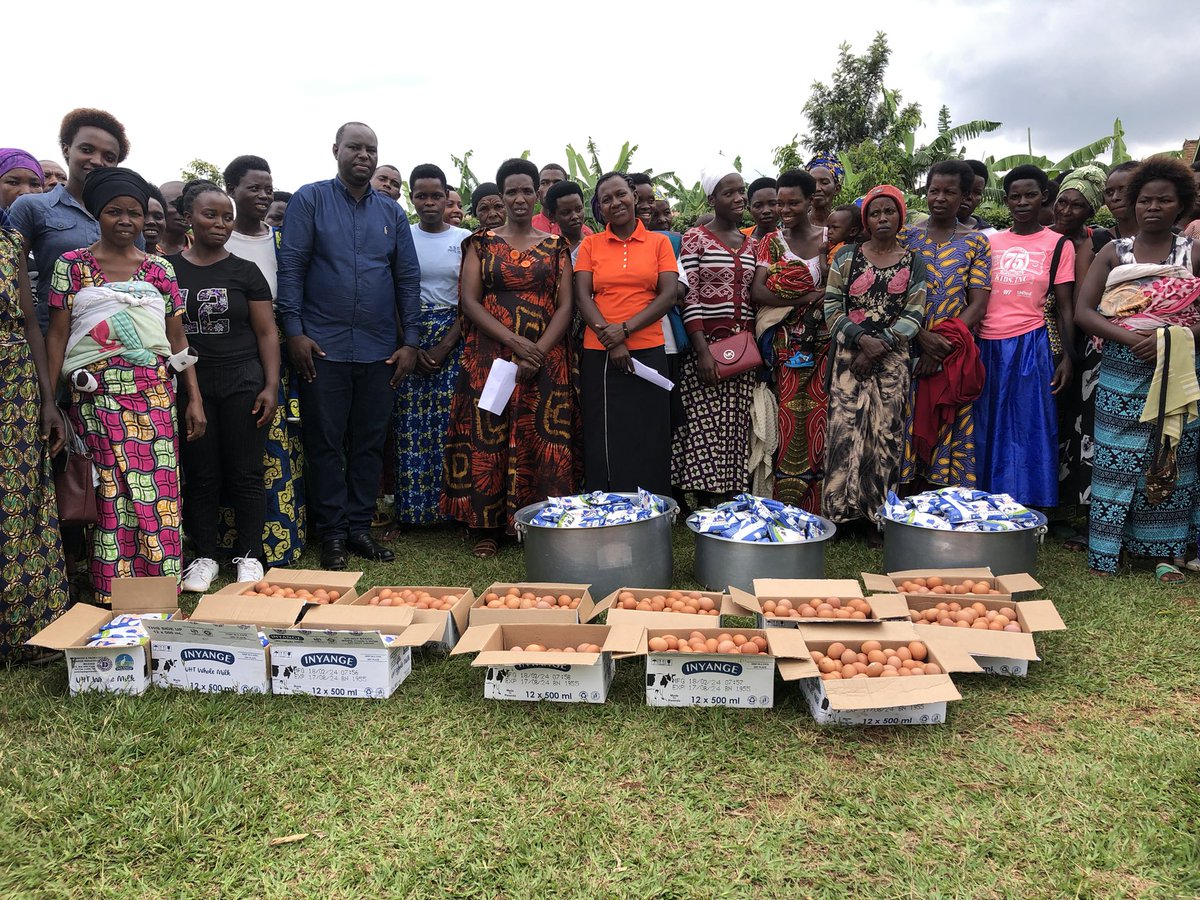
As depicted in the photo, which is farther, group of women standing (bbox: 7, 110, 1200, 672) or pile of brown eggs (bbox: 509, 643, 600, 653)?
group of women standing (bbox: 7, 110, 1200, 672)

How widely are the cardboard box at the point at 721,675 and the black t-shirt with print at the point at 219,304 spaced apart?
2827 millimetres

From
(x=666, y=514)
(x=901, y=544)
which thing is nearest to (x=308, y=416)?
(x=666, y=514)

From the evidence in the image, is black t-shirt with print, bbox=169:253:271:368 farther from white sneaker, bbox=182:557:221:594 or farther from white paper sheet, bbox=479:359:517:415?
white paper sheet, bbox=479:359:517:415

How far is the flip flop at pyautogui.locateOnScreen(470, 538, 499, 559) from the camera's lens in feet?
16.7

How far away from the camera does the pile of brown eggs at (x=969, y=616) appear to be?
134 inches

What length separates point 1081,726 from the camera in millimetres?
2867

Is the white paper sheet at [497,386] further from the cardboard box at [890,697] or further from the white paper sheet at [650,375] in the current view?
the cardboard box at [890,697]

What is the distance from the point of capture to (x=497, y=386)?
4.94 metres

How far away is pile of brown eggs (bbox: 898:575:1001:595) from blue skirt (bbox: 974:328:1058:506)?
59.2 inches

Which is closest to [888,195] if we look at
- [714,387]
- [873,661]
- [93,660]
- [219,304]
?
[714,387]

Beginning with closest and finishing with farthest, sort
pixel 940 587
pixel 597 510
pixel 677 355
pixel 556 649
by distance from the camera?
pixel 556 649
pixel 940 587
pixel 597 510
pixel 677 355

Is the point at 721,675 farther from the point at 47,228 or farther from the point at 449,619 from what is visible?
the point at 47,228

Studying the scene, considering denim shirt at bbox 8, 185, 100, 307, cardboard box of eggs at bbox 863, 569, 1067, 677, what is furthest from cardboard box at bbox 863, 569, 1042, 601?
denim shirt at bbox 8, 185, 100, 307

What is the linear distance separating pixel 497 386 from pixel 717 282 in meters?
1.53
